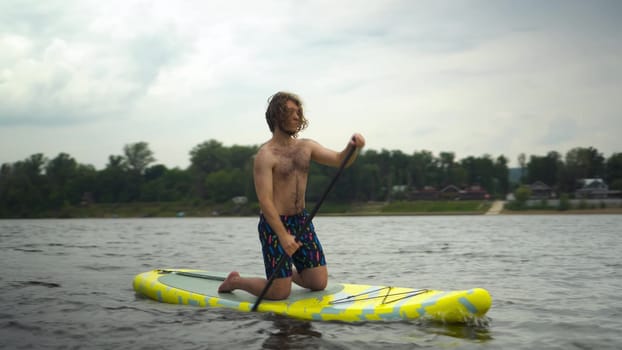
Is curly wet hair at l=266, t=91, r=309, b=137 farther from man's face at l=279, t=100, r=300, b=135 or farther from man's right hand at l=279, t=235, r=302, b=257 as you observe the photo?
man's right hand at l=279, t=235, r=302, b=257

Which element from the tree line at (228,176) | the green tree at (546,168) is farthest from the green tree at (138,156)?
the green tree at (546,168)

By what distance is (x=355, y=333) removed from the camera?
522cm

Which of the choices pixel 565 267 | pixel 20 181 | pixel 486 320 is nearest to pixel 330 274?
pixel 565 267

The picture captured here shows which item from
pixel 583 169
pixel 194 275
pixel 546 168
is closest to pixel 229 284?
pixel 194 275

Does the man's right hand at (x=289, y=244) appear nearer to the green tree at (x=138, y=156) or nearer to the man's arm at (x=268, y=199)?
the man's arm at (x=268, y=199)

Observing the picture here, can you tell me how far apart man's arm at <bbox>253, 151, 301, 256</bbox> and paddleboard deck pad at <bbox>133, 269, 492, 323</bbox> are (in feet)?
2.55

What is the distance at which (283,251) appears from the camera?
582cm

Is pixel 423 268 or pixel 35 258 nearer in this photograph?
pixel 423 268

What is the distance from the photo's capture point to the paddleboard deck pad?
532cm

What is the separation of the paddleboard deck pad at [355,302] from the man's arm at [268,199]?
2.55 feet

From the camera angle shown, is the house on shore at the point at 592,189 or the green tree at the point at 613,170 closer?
the house on shore at the point at 592,189

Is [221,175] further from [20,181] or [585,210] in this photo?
[585,210]

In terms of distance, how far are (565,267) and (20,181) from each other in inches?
3658

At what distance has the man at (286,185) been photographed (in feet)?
18.7
